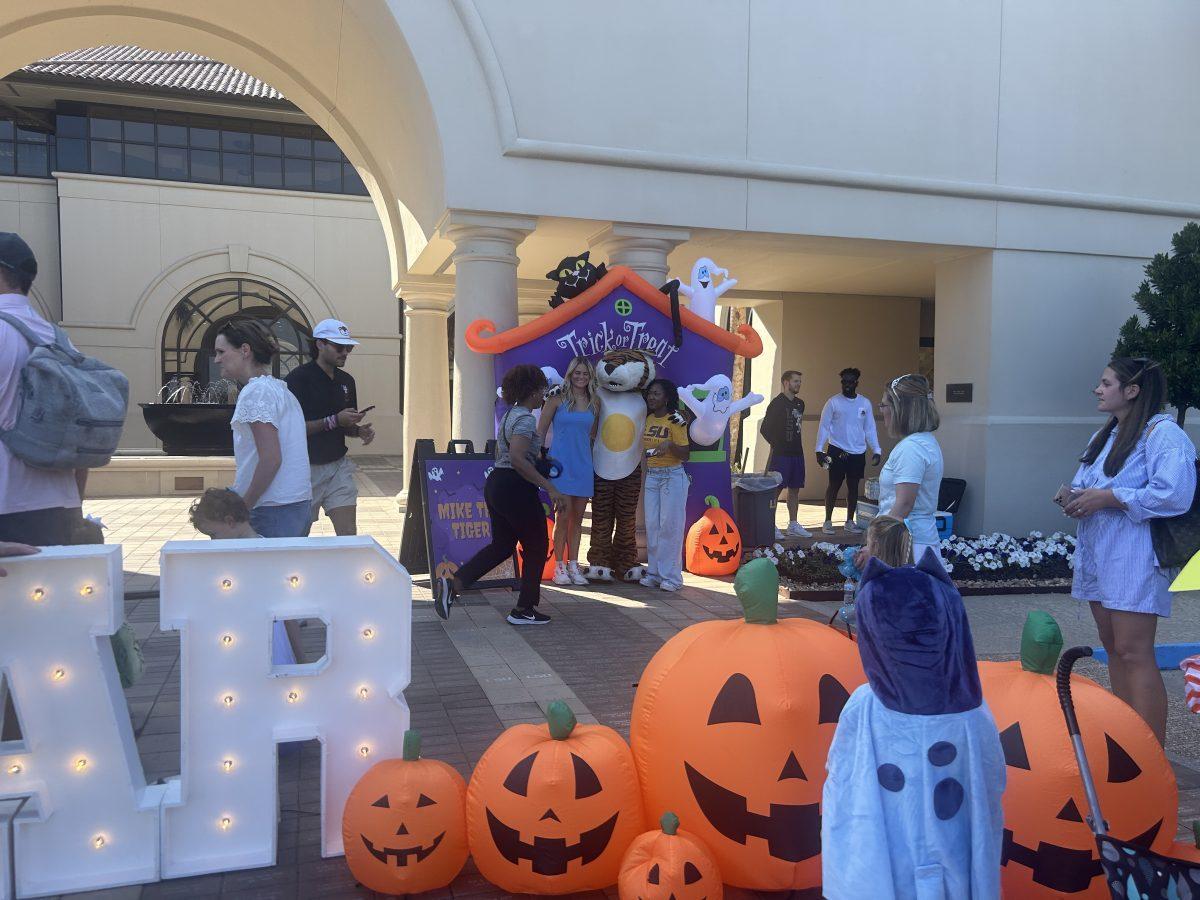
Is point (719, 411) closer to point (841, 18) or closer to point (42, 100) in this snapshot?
point (841, 18)

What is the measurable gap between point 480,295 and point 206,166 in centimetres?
1712

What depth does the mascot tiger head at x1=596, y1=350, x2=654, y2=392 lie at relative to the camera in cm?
751

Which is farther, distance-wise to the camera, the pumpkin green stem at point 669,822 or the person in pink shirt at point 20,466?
the person in pink shirt at point 20,466

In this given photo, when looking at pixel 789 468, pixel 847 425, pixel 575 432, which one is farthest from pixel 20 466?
pixel 847 425

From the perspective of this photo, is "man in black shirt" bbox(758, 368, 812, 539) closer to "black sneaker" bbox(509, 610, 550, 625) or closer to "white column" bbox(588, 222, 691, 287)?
"white column" bbox(588, 222, 691, 287)

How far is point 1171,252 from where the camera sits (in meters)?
9.97

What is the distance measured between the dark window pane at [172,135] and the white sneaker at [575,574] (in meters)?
19.1

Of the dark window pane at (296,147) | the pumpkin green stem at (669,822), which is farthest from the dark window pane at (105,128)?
the pumpkin green stem at (669,822)

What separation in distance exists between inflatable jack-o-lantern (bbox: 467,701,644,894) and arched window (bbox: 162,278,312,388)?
1990cm

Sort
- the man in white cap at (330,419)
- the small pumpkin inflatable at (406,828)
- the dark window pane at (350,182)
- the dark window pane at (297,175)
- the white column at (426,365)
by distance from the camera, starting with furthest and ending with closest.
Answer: the dark window pane at (350,182)
the dark window pane at (297,175)
the white column at (426,365)
the man in white cap at (330,419)
the small pumpkin inflatable at (406,828)

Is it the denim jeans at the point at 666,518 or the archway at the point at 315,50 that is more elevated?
the archway at the point at 315,50

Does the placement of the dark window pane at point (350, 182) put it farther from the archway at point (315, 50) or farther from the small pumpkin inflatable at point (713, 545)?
the small pumpkin inflatable at point (713, 545)

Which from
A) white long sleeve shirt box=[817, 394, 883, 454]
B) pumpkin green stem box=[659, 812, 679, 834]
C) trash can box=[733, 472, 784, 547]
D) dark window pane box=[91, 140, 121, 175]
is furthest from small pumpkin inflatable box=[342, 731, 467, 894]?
dark window pane box=[91, 140, 121, 175]

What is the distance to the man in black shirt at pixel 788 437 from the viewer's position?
10.8 m
